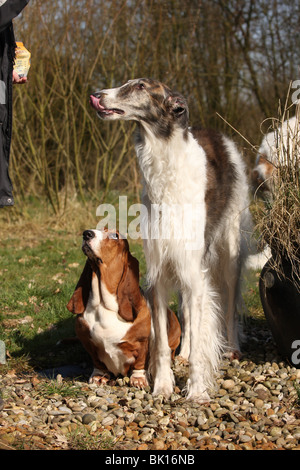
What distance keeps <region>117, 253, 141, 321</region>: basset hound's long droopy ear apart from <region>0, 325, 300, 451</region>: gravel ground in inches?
20.1

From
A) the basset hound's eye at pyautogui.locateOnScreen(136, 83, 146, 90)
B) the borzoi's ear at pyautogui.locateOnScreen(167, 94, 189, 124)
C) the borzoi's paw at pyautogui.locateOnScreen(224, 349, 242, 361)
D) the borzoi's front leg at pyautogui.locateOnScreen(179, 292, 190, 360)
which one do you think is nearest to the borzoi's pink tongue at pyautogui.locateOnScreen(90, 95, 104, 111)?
the basset hound's eye at pyautogui.locateOnScreen(136, 83, 146, 90)

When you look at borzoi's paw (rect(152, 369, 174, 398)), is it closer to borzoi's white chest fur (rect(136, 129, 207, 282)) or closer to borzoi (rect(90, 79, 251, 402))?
borzoi (rect(90, 79, 251, 402))

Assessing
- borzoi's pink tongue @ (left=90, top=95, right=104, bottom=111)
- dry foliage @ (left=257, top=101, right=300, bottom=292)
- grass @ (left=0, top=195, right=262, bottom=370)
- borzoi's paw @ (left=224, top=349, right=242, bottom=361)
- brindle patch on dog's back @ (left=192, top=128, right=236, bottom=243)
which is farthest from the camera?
grass @ (left=0, top=195, right=262, bottom=370)

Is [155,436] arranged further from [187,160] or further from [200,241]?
[187,160]

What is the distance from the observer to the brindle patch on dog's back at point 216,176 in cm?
405

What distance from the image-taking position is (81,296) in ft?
13.0

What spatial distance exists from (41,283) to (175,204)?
287 centimetres

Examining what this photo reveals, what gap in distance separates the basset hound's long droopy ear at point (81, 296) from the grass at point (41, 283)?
2.23 feet

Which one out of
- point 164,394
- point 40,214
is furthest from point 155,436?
point 40,214

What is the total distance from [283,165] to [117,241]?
123 centimetres

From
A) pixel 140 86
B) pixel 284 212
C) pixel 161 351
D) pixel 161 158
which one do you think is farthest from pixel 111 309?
pixel 140 86

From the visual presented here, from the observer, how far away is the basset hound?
384cm

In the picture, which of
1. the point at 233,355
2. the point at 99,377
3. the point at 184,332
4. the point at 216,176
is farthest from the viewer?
the point at 184,332

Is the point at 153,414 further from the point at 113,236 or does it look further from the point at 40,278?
the point at 40,278
